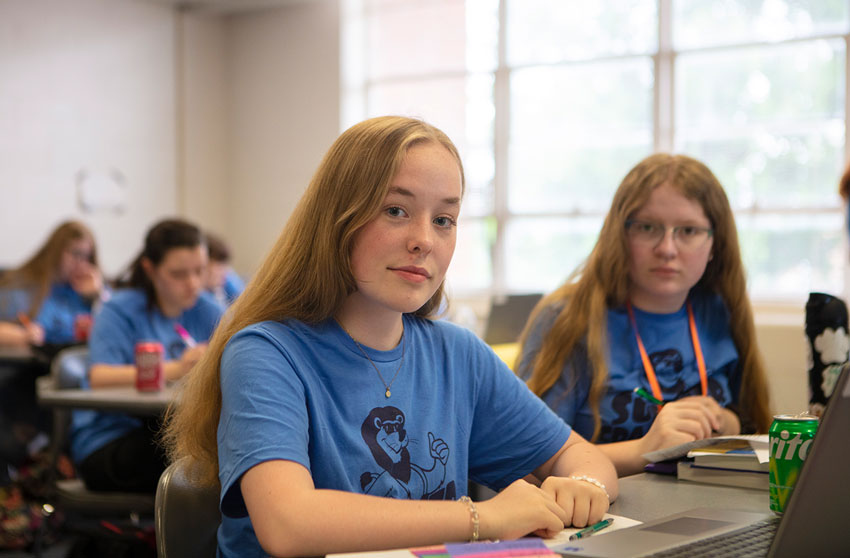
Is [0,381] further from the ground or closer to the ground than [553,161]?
closer to the ground

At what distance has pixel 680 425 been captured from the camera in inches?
63.9

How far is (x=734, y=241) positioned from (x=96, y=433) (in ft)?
6.63

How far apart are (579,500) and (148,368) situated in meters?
1.90

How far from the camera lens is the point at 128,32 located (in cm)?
680

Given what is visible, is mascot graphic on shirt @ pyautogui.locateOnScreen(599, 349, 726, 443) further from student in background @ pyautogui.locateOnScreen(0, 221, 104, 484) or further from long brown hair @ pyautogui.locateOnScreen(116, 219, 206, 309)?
student in background @ pyautogui.locateOnScreen(0, 221, 104, 484)

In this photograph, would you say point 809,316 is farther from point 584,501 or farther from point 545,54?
point 545,54

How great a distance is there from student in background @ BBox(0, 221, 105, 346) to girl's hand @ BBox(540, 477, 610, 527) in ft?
14.4

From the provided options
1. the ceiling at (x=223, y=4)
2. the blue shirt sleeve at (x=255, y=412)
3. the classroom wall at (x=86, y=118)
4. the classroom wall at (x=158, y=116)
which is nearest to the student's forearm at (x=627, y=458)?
the blue shirt sleeve at (x=255, y=412)

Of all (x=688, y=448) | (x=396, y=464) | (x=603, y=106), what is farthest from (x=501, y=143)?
(x=396, y=464)

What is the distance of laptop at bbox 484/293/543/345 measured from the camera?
150 inches

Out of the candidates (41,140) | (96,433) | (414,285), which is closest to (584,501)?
(414,285)

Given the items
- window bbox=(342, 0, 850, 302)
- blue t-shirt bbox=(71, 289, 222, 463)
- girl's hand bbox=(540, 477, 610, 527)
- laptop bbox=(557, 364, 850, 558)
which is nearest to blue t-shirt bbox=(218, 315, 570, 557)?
girl's hand bbox=(540, 477, 610, 527)

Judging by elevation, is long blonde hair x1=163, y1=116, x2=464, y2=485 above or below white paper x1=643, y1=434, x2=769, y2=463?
above

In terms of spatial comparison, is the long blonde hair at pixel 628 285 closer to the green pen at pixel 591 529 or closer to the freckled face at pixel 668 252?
the freckled face at pixel 668 252
